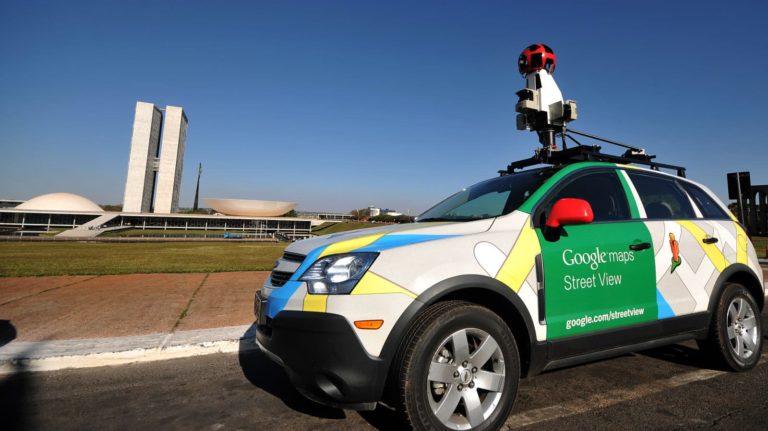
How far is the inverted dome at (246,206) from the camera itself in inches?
3420

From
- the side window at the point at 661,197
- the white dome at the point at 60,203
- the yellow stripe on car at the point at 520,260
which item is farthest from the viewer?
the white dome at the point at 60,203

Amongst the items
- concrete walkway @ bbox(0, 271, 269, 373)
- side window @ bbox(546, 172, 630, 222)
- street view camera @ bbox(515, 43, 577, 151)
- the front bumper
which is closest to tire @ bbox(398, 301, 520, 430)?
the front bumper

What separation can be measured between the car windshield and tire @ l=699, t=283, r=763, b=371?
6.63ft

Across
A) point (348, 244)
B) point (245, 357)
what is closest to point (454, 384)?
point (348, 244)

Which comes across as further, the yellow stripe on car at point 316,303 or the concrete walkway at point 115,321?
the concrete walkway at point 115,321

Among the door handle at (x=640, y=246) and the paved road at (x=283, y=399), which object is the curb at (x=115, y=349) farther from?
the door handle at (x=640, y=246)

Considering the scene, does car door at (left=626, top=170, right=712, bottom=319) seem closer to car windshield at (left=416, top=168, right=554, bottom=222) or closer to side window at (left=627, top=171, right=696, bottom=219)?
side window at (left=627, top=171, right=696, bottom=219)

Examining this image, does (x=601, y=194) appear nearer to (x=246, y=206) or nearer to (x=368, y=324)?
(x=368, y=324)

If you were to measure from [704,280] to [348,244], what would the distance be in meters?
3.07

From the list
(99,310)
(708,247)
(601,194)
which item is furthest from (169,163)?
(708,247)

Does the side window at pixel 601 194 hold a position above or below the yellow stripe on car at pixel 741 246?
above

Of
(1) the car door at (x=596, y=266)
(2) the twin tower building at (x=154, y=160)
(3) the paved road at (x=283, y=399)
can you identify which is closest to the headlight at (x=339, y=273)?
(3) the paved road at (x=283, y=399)

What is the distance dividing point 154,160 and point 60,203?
94.4 feet

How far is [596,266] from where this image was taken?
8.63ft
